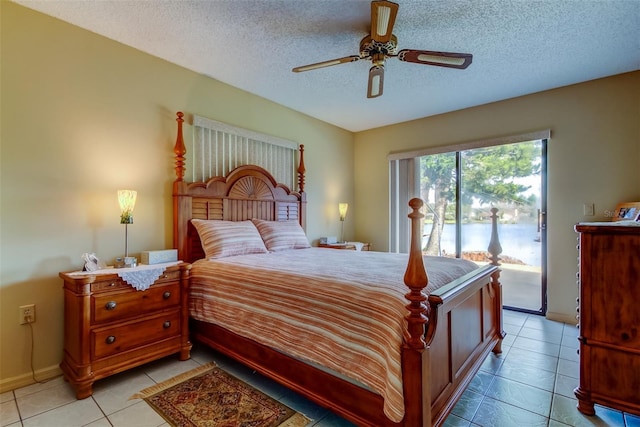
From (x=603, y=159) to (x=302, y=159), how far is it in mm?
3336

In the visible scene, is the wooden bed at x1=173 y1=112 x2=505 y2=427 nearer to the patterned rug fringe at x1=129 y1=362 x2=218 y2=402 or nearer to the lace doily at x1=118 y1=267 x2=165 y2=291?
the patterned rug fringe at x1=129 y1=362 x2=218 y2=402

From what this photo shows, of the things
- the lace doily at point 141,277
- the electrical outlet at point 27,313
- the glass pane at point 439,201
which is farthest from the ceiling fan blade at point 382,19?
the electrical outlet at point 27,313

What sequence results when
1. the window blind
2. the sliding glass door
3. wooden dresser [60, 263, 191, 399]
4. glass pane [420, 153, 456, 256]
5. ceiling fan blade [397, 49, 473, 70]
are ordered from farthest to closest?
glass pane [420, 153, 456, 256] < the sliding glass door < the window blind < ceiling fan blade [397, 49, 473, 70] < wooden dresser [60, 263, 191, 399]

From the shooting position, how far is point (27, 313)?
2.10 meters

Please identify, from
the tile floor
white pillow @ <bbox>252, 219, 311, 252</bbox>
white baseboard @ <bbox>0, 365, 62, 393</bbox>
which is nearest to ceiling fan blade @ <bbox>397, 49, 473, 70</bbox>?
white pillow @ <bbox>252, 219, 311, 252</bbox>

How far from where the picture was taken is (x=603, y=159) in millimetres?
Answer: 3102

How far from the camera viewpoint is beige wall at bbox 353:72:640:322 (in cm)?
299

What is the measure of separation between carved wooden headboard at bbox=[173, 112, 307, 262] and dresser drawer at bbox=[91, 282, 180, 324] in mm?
569

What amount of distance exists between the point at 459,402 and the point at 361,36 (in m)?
2.71

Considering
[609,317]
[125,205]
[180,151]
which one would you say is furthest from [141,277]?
[609,317]

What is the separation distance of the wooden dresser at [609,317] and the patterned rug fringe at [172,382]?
8.02 ft

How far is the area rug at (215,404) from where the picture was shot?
169cm

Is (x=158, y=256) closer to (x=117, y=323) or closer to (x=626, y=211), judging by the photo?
(x=117, y=323)

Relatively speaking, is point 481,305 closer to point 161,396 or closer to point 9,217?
point 161,396
